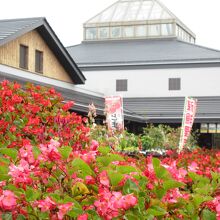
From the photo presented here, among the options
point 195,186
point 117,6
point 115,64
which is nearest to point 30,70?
point 115,64

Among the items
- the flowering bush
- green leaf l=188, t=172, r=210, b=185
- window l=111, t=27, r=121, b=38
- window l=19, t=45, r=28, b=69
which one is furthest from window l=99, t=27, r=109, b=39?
green leaf l=188, t=172, r=210, b=185

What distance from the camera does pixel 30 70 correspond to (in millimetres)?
21078

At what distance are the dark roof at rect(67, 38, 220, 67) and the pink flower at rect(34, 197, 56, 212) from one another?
97.7 ft

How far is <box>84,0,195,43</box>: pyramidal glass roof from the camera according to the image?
124 feet

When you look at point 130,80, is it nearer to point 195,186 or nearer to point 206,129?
point 206,129

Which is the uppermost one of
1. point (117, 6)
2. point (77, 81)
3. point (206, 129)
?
point (117, 6)

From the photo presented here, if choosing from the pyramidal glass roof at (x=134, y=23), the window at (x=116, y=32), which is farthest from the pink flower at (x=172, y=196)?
the window at (x=116, y=32)

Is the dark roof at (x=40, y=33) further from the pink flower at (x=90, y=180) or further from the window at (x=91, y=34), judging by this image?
the pink flower at (x=90, y=180)

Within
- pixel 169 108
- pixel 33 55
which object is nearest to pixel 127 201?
pixel 33 55

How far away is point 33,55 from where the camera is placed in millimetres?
21094

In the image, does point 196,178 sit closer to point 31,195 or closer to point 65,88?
point 31,195

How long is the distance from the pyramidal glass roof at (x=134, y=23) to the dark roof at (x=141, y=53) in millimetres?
546

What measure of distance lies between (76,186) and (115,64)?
29.9 metres

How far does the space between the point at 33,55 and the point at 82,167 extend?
60.0 feet
